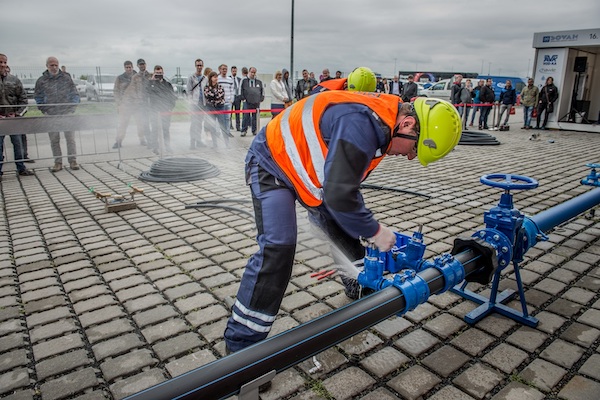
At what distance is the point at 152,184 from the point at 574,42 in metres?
15.0

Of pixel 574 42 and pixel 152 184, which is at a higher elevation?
pixel 574 42

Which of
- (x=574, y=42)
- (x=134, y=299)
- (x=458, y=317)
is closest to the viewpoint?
(x=458, y=317)

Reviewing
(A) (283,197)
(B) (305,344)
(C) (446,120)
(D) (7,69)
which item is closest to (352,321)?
(B) (305,344)

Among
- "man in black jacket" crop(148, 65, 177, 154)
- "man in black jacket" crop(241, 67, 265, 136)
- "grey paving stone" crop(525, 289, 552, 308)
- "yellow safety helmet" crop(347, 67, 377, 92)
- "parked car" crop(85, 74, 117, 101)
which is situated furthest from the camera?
"parked car" crop(85, 74, 117, 101)

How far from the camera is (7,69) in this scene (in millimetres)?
7555

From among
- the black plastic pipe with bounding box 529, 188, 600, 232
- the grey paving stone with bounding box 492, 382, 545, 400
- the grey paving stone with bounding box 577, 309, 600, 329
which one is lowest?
the grey paving stone with bounding box 492, 382, 545, 400

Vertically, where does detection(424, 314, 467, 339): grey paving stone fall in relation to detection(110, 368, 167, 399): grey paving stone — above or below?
above

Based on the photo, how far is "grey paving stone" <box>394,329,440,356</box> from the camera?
2777 millimetres

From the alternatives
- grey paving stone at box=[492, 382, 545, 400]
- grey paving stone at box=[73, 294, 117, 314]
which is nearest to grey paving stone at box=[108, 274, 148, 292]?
grey paving stone at box=[73, 294, 117, 314]

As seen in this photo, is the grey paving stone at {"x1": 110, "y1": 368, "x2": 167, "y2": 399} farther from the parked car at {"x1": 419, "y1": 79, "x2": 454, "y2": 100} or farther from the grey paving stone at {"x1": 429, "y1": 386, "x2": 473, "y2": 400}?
the parked car at {"x1": 419, "y1": 79, "x2": 454, "y2": 100}

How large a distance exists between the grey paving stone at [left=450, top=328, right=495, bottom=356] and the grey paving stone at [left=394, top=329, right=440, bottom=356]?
0.49ft

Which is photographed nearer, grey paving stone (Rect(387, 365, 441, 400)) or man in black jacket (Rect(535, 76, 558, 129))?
grey paving stone (Rect(387, 365, 441, 400))

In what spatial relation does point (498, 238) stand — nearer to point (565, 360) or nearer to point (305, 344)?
point (565, 360)

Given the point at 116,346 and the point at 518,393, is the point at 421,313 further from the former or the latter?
the point at 116,346
